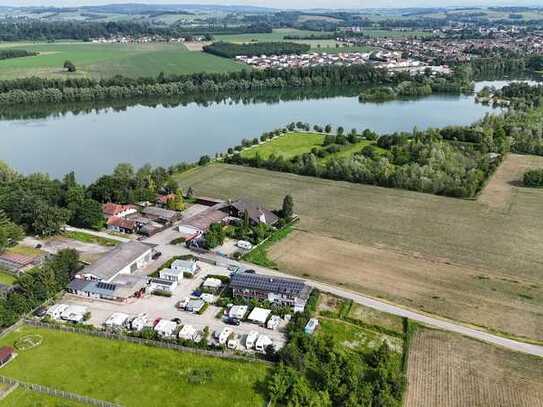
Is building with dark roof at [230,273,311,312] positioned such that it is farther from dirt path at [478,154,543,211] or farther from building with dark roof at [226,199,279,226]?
dirt path at [478,154,543,211]

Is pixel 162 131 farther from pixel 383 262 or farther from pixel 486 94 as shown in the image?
pixel 486 94

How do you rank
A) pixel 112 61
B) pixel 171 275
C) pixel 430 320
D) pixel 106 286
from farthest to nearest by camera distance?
pixel 112 61, pixel 171 275, pixel 106 286, pixel 430 320

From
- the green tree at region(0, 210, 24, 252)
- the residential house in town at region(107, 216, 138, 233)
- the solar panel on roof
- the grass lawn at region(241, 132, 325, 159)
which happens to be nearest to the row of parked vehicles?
the solar panel on roof

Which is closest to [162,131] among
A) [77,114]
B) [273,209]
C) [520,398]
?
[77,114]

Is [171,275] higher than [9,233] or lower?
lower

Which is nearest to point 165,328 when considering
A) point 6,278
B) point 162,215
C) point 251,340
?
point 251,340

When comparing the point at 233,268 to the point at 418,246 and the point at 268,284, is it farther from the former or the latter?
the point at 418,246

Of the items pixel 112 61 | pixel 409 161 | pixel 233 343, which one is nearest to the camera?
pixel 233 343
